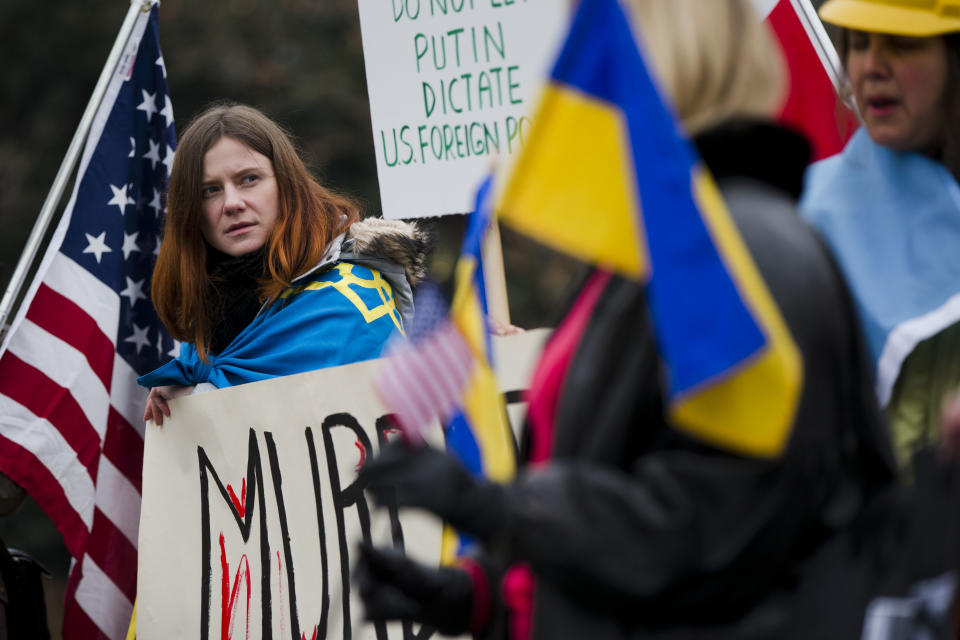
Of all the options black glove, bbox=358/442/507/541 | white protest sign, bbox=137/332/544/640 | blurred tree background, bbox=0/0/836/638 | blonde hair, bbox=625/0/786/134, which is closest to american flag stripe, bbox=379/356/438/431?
black glove, bbox=358/442/507/541

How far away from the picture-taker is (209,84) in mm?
13492

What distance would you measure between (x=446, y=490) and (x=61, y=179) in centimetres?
329

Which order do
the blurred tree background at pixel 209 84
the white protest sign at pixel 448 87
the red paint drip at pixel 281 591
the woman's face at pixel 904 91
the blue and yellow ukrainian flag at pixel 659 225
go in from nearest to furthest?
the blue and yellow ukrainian flag at pixel 659 225 < the woman's face at pixel 904 91 < the red paint drip at pixel 281 591 < the white protest sign at pixel 448 87 < the blurred tree background at pixel 209 84

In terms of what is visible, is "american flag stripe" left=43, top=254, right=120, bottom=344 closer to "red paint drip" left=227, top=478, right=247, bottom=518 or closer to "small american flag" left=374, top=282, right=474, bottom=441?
"red paint drip" left=227, top=478, right=247, bottom=518

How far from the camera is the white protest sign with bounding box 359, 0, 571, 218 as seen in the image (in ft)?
11.4

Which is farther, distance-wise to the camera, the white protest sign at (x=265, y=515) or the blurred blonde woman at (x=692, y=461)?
the white protest sign at (x=265, y=515)

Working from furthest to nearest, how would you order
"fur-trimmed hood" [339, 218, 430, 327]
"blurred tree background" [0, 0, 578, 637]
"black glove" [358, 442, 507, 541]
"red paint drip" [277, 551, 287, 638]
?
"blurred tree background" [0, 0, 578, 637] → "fur-trimmed hood" [339, 218, 430, 327] → "red paint drip" [277, 551, 287, 638] → "black glove" [358, 442, 507, 541]

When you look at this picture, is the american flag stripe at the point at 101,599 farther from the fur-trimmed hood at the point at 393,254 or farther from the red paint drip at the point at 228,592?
the fur-trimmed hood at the point at 393,254

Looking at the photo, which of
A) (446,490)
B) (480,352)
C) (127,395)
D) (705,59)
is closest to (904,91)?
(705,59)

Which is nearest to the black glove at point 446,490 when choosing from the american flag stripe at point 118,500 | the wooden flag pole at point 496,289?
the wooden flag pole at point 496,289

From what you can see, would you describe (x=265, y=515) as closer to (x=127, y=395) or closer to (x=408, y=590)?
(x=127, y=395)

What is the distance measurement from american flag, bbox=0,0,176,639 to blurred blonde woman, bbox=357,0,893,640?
2.95m

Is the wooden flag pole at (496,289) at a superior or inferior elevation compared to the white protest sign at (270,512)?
superior

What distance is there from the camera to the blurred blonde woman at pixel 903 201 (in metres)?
2.10
